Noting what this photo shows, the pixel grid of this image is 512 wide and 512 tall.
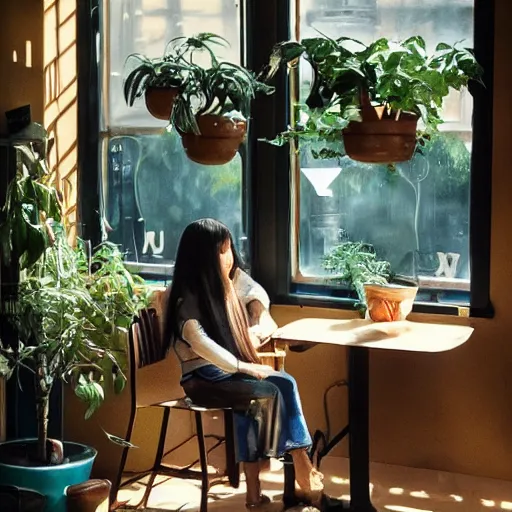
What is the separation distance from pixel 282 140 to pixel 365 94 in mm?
683

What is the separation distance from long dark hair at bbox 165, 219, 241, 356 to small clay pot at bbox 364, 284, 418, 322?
61cm

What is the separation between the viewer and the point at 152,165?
502 centimetres

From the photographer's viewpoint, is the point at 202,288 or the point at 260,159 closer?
the point at 202,288

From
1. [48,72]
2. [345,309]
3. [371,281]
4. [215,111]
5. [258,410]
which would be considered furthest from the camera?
[345,309]

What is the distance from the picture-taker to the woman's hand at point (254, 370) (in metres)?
4.12

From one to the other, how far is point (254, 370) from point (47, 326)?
82 centimetres

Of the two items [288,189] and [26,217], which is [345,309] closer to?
[288,189]

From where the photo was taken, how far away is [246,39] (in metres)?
4.85

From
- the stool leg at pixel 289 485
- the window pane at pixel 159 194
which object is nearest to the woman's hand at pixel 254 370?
the stool leg at pixel 289 485

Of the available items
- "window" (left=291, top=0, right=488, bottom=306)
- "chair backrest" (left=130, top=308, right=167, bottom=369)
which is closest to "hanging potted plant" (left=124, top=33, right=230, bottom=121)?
"window" (left=291, top=0, right=488, bottom=306)

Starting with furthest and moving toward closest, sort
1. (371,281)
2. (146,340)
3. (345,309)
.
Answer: (345,309) < (371,281) < (146,340)

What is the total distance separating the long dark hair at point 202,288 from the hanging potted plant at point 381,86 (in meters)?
0.67

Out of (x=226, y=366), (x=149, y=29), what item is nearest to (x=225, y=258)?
(x=226, y=366)

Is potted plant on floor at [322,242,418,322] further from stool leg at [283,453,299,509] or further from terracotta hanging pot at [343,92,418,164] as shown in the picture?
stool leg at [283,453,299,509]
